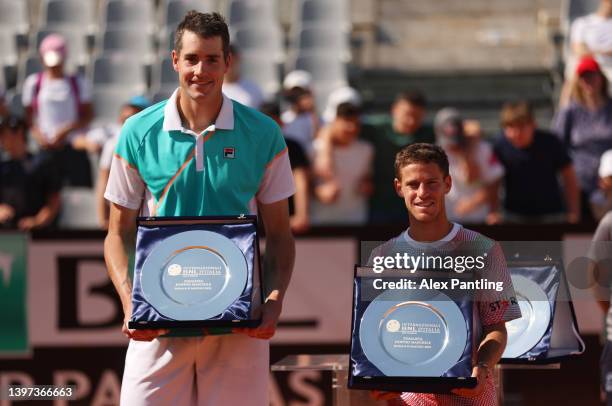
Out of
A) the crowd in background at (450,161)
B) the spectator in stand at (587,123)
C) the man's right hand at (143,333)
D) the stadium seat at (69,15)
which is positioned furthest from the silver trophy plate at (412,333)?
the stadium seat at (69,15)

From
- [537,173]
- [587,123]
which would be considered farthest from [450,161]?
[587,123]

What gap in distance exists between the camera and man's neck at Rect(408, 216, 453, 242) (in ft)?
14.5

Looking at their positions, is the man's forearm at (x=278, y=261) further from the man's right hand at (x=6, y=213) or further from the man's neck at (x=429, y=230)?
the man's right hand at (x=6, y=213)

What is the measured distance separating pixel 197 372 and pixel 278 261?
0.51m

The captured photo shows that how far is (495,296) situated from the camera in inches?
171

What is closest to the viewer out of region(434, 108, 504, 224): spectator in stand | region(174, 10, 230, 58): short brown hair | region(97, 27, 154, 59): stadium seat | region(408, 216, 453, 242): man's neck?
region(174, 10, 230, 58): short brown hair

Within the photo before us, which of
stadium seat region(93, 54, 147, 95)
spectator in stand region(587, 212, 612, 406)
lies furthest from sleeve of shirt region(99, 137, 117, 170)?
spectator in stand region(587, 212, 612, 406)

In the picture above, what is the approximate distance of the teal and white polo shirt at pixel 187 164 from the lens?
436 cm

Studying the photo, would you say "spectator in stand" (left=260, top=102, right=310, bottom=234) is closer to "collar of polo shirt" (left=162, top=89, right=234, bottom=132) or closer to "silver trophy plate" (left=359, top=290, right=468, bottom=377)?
"collar of polo shirt" (left=162, top=89, right=234, bottom=132)

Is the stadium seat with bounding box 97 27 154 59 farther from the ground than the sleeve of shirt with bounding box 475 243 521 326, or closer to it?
farther from the ground

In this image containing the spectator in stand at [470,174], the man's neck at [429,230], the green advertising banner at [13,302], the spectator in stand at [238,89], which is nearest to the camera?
the man's neck at [429,230]

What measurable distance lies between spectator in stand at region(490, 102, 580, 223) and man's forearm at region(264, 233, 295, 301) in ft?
15.5

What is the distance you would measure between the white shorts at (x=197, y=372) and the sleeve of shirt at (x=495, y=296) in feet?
2.76

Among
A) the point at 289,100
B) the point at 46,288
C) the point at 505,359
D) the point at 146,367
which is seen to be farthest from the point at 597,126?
the point at 146,367
